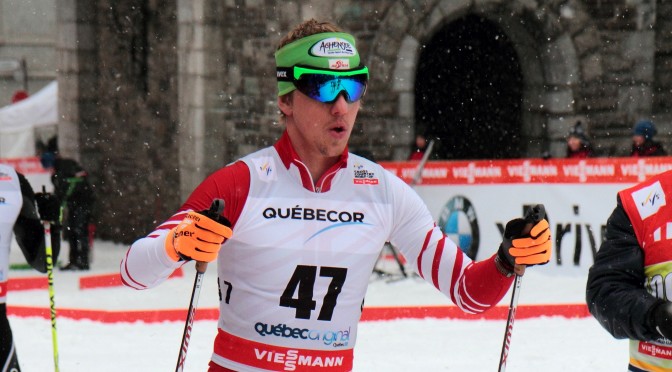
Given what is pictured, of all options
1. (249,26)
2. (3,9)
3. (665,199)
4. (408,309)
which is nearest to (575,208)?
(408,309)

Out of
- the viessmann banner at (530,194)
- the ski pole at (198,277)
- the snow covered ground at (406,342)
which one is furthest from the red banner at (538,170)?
the ski pole at (198,277)

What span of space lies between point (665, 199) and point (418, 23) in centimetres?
1123

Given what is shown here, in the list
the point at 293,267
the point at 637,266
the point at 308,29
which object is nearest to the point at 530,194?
the point at 637,266

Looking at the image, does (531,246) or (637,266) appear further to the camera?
(637,266)

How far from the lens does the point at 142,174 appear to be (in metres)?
19.8

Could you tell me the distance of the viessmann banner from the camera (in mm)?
12312

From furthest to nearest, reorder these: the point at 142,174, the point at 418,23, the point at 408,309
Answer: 1. the point at 142,174
2. the point at 418,23
3. the point at 408,309

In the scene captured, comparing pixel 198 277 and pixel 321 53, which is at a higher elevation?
pixel 321 53

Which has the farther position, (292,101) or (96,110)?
(96,110)

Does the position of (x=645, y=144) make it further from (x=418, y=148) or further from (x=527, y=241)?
(x=527, y=241)

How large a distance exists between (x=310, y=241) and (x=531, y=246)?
0.76 meters

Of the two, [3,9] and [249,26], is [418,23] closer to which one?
[249,26]

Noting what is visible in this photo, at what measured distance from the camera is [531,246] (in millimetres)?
3787

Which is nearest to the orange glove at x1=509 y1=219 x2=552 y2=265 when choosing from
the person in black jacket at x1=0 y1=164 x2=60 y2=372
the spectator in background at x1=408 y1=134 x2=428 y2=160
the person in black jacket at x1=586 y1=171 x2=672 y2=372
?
the person in black jacket at x1=586 y1=171 x2=672 y2=372
